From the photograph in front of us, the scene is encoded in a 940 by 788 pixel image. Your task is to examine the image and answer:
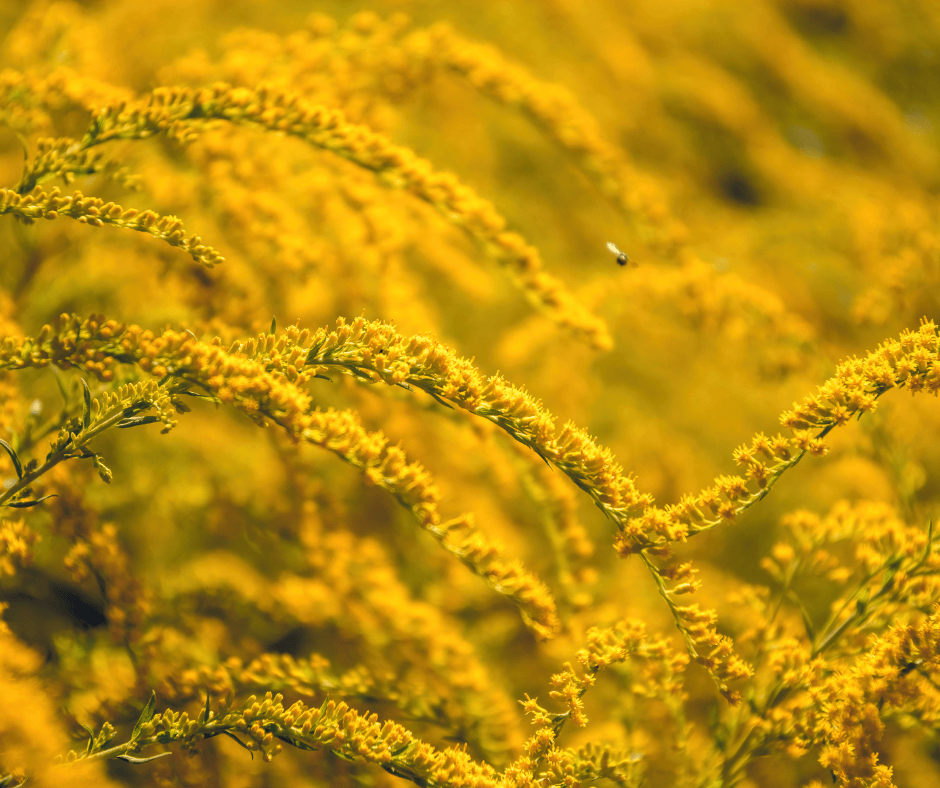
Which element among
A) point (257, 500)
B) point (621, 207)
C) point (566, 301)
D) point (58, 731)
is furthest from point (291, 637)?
A: point (621, 207)

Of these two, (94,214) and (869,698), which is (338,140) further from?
(869,698)

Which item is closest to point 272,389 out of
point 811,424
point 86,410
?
point 86,410

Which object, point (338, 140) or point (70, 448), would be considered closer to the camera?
point (70, 448)

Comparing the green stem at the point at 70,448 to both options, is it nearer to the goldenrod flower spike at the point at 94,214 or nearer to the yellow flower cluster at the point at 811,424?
the goldenrod flower spike at the point at 94,214

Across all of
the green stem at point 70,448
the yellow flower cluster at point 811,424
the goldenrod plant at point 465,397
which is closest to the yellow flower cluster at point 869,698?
the goldenrod plant at point 465,397

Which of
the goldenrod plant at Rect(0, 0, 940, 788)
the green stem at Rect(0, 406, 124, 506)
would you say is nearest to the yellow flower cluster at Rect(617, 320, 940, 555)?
the goldenrod plant at Rect(0, 0, 940, 788)

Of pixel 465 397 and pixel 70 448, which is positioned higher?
pixel 465 397

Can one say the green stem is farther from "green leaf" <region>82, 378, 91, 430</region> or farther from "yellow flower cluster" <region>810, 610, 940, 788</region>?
"yellow flower cluster" <region>810, 610, 940, 788</region>

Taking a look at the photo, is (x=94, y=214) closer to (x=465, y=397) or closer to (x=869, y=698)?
(x=465, y=397)

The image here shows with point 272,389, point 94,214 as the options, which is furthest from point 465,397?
point 94,214
